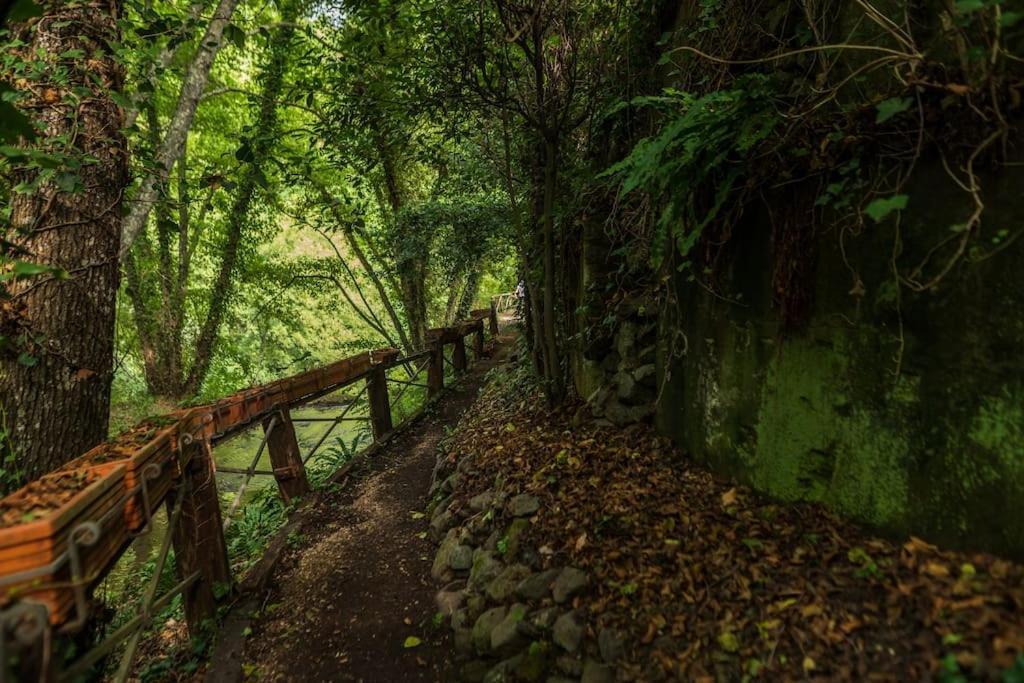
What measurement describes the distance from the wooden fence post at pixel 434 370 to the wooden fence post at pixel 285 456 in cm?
372

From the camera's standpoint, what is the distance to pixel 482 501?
427 centimetres

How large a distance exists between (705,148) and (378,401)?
5.66m

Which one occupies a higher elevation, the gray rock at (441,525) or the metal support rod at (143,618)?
the metal support rod at (143,618)

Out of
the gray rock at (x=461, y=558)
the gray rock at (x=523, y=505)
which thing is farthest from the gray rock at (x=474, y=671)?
the gray rock at (x=523, y=505)

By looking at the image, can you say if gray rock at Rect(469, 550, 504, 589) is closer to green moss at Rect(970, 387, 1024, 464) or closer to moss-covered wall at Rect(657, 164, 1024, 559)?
moss-covered wall at Rect(657, 164, 1024, 559)

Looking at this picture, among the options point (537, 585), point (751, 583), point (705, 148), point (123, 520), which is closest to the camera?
point (123, 520)

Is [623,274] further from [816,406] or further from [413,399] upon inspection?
[413,399]

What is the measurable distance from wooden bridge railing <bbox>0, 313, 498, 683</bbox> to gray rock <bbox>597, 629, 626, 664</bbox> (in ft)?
7.53

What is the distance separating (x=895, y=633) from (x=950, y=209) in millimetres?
1869

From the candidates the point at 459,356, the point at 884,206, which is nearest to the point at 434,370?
the point at 459,356

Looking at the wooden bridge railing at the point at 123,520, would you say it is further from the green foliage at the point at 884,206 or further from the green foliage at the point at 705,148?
the green foliage at the point at 884,206

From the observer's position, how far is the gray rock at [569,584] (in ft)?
9.75

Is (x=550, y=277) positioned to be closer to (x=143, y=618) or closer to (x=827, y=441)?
(x=827, y=441)

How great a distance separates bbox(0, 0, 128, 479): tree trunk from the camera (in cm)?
311
